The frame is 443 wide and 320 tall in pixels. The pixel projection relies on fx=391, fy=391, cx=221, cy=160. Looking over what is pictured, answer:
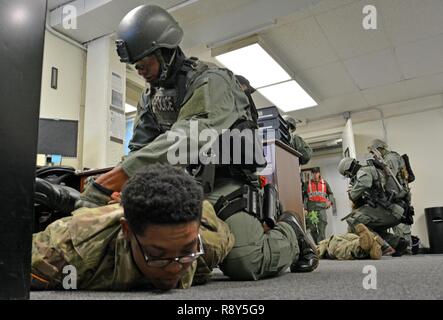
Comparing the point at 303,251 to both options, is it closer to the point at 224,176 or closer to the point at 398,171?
the point at 224,176

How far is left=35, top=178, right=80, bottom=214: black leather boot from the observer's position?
1306 millimetres

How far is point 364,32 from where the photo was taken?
3559mm

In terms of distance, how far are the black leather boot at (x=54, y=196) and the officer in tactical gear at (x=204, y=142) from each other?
7.9 inches

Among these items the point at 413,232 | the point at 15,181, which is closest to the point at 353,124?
the point at 413,232

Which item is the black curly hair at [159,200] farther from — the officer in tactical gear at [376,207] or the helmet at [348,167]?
the helmet at [348,167]

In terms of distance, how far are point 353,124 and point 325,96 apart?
1199mm

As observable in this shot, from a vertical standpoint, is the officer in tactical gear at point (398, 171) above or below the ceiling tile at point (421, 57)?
below

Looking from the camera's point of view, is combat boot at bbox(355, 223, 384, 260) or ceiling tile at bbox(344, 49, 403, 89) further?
ceiling tile at bbox(344, 49, 403, 89)

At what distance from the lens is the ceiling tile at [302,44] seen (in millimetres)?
3510

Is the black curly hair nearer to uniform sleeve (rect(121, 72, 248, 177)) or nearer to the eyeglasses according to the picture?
the eyeglasses

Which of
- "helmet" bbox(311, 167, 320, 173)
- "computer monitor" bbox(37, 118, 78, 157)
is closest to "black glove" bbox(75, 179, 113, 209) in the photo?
"computer monitor" bbox(37, 118, 78, 157)

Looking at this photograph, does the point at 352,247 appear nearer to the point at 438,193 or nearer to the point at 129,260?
the point at 129,260

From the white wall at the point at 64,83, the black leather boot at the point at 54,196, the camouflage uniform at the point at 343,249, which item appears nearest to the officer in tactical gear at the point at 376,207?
the camouflage uniform at the point at 343,249

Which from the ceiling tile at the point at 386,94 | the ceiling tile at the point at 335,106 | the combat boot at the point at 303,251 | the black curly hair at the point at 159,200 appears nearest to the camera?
the black curly hair at the point at 159,200
